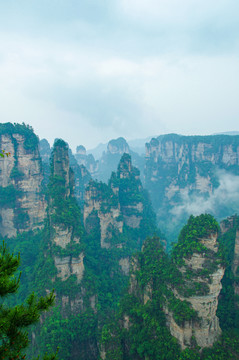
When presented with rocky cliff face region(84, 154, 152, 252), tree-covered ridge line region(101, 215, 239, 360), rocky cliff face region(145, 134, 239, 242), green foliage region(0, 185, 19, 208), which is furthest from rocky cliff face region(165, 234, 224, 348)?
rocky cliff face region(145, 134, 239, 242)

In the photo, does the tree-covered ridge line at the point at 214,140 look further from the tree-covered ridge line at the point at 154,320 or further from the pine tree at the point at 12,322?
the pine tree at the point at 12,322

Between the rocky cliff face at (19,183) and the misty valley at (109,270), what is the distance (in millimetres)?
160

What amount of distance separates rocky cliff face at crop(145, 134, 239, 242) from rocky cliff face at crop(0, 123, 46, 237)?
4395cm

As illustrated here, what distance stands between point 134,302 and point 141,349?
4403mm

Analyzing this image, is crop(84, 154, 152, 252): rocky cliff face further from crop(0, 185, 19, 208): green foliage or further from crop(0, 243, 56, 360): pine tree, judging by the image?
crop(0, 243, 56, 360): pine tree

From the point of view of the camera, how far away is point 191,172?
79.8 metres

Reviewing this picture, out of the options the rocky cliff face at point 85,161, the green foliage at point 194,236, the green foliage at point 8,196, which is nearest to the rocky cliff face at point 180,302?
the green foliage at point 194,236

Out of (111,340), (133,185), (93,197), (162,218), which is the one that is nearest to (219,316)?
(111,340)

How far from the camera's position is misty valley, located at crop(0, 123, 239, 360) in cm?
1745

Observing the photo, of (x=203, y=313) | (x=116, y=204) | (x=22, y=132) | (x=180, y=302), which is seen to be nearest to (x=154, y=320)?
(x=180, y=302)

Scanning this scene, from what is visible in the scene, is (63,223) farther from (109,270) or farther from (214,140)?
(214,140)

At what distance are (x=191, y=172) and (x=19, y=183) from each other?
59956 mm

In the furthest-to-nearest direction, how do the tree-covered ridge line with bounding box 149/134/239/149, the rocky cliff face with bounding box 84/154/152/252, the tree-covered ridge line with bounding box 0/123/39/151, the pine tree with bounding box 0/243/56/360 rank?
1. the tree-covered ridge line with bounding box 149/134/239/149
2. the rocky cliff face with bounding box 84/154/152/252
3. the tree-covered ridge line with bounding box 0/123/39/151
4. the pine tree with bounding box 0/243/56/360

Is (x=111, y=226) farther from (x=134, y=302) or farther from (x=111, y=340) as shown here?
(x=111, y=340)
